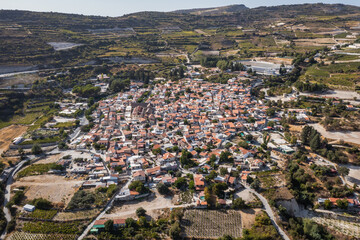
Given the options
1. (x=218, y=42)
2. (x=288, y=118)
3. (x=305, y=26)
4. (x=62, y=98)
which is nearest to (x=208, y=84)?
(x=288, y=118)

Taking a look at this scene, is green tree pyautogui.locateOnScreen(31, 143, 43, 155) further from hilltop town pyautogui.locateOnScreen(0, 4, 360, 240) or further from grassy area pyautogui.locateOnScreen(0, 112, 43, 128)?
grassy area pyautogui.locateOnScreen(0, 112, 43, 128)

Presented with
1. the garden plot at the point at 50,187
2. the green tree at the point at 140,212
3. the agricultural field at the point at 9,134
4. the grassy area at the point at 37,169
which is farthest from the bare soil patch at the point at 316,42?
the agricultural field at the point at 9,134

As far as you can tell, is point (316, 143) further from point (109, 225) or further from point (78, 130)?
point (78, 130)

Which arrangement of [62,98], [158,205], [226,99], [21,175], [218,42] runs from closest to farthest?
[158,205] < [21,175] < [226,99] < [62,98] < [218,42]

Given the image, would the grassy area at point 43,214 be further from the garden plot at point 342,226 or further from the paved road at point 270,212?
the garden plot at point 342,226

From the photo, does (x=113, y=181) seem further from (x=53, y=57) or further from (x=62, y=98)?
(x=53, y=57)

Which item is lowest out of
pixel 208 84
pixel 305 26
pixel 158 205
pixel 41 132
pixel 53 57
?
pixel 158 205
